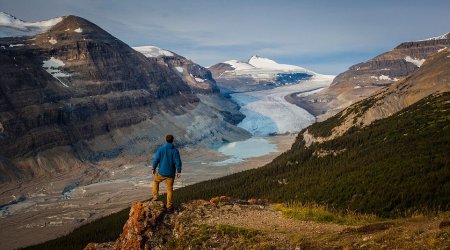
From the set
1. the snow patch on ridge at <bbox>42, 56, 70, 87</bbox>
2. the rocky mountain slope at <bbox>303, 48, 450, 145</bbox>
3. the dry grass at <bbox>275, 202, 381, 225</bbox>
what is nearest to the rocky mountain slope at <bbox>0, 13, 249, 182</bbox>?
the snow patch on ridge at <bbox>42, 56, 70, 87</bbox>

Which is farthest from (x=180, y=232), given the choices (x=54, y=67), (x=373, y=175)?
(x=54, y=67)

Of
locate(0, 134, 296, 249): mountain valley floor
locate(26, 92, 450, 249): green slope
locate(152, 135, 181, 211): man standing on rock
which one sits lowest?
locate(0, 134, 296, 249): mountain valley floor

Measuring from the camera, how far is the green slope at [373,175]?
36250 mm

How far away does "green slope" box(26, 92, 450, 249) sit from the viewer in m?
36.2

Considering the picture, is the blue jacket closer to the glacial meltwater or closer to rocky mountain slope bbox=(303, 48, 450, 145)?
rocky mountain slope bbox=(303, 48, 450, 145)

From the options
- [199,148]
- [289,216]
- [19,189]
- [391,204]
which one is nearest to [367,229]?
[289,216]

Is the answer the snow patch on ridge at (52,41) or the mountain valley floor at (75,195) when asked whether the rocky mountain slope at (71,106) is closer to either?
the snow patch on ridge at (52,41)

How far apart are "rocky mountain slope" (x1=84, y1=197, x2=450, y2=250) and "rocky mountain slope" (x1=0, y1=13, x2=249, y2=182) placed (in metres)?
99.1

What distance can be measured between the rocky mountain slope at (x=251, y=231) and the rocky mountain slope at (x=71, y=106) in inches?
3902

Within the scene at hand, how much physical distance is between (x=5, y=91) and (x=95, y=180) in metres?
41.8

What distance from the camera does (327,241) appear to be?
16297 millimetres

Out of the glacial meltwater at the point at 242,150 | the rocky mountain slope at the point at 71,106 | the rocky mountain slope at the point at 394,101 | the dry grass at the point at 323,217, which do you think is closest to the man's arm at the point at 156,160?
the dry grass at the point at 323,217

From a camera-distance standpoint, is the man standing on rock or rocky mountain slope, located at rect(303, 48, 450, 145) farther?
rocky mountain slope, located at rect(303, 48, 450, 145)

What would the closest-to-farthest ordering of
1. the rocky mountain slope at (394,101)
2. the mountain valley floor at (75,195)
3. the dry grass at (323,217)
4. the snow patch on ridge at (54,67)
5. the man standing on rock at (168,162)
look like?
the dry grass at (323,217) → the man standing on rock at (168,162) → the mountain valley floor at (75,195) → the rocky mountain slope at (394,101) → the snow patch on ridge at (54,67)
